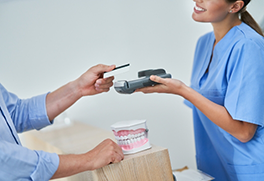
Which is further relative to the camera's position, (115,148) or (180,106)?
(180,106)

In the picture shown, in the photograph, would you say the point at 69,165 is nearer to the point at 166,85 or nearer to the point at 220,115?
the point at 166,85

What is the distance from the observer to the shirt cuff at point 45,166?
3.39ft

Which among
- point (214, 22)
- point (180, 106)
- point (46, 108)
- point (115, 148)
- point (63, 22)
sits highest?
point (63, 22)

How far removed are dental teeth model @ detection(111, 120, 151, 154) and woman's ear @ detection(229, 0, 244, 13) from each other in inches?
32.0

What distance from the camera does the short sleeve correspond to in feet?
4.32

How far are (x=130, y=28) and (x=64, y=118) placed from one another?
1191mm

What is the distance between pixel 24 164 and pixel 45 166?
0.08m

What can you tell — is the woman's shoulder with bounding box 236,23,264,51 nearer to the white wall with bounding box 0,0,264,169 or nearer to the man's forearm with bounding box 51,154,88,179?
the man's forearm with bounding box 51,154,88,179

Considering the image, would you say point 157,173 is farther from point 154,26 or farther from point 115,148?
point 154,26

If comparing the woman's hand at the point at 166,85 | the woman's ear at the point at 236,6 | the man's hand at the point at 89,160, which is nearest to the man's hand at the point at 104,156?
the man's hand at the point at 89,160

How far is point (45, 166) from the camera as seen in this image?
1.05 meters

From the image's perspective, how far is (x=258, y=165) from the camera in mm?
1409

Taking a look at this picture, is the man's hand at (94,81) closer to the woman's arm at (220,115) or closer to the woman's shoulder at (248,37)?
the woman's arm at (220,115)

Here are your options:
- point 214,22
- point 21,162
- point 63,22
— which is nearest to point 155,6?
point 63,22
